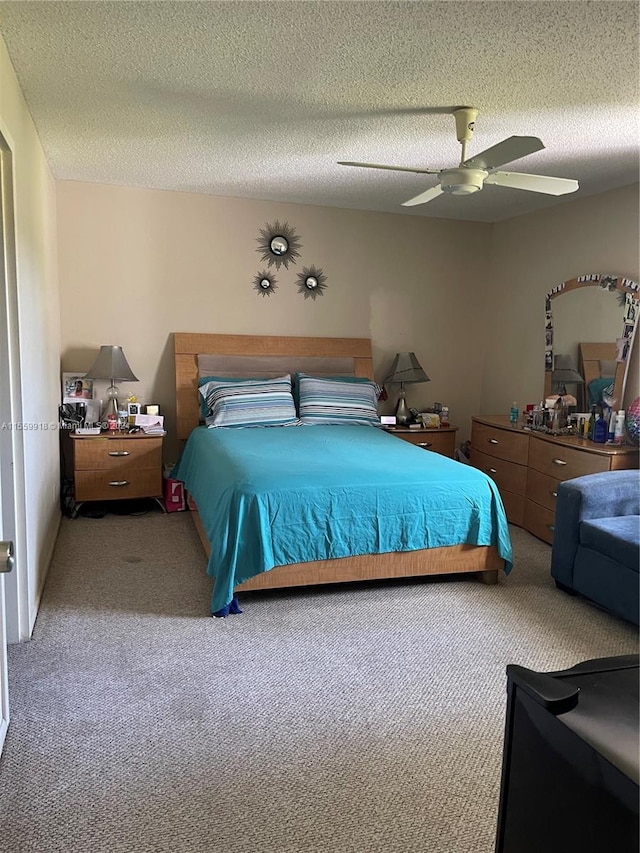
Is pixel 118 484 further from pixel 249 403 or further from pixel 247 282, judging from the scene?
pixel 247 282

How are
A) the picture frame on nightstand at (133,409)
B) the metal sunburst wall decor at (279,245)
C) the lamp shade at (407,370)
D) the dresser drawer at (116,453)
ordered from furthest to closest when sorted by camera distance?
the lamp shade at (407,370), the metal sunburst wall decor at (279,245), the picture frame on nightstand at (133,409), the dresser drawer at (116,453)

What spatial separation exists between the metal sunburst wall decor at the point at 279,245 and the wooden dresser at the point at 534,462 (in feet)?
6.51

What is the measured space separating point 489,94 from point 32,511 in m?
2.77

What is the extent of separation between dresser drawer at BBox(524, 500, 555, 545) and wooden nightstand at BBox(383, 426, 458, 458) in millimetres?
1006

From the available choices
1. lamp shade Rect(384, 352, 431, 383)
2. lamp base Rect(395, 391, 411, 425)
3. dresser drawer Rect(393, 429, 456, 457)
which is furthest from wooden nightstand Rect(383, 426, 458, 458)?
lamp shade Rect(384, 352, 431, 383)

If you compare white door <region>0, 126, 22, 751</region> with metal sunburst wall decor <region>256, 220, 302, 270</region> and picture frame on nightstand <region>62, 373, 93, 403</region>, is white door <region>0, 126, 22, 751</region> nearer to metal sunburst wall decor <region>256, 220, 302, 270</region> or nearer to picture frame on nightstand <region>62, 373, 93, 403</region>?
picture frame on nightstand <region>62, 373, 93, 403</region>

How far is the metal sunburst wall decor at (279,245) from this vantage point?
15.6ft

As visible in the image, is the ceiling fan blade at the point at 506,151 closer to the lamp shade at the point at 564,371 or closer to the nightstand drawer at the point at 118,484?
the lamp shade at the point at 564,371

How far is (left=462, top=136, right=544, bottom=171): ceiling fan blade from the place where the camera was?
2.39 m

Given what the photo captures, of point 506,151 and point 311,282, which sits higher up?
point 506,151

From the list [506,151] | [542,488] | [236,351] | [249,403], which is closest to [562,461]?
[542,488]

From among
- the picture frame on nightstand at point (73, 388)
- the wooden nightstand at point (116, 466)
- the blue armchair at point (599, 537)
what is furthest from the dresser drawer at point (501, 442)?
the picture frame on nightstand at point (73, 388)

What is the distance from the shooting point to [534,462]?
4004mm

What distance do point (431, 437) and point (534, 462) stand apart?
1.07 meters
